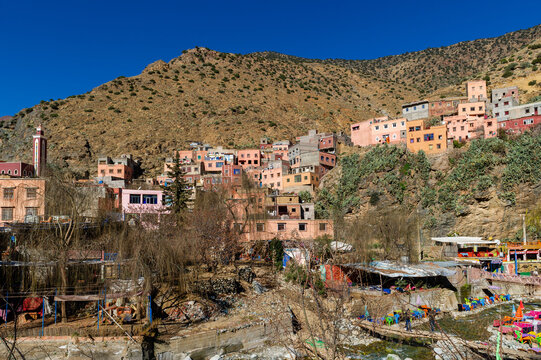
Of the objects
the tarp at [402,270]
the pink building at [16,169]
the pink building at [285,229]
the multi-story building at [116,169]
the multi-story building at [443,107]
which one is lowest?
the tarp at [402,270]

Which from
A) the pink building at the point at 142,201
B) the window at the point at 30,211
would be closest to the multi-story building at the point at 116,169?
the pink building at the point at 142,201

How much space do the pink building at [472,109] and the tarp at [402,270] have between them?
40247 mm

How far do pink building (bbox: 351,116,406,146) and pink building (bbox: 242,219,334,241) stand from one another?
2667cm

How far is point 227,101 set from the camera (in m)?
109

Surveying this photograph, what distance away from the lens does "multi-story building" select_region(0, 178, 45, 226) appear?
28505mm

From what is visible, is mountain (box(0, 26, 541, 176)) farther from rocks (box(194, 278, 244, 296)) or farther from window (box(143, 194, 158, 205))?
rocks (box(194, 278, 244, 296))

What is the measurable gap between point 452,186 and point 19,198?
1763 inches

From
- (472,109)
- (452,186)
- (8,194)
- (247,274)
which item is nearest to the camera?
(247,274)

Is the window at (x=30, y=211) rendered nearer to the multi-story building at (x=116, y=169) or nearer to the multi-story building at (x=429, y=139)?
the multi-story building at (x=116, y=169)

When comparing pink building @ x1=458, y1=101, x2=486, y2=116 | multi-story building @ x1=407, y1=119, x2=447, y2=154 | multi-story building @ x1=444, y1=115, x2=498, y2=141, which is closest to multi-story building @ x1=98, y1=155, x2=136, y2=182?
multi-story building @ x1=407, y1=119, x2=447, y2=154

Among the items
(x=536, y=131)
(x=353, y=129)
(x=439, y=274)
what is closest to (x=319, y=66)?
(x=353, y=129)

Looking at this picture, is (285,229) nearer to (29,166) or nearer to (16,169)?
(16,169)

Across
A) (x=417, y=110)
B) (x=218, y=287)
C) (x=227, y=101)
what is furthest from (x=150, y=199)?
(x=227, y=101)

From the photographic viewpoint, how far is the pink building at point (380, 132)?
61094 millimetres
